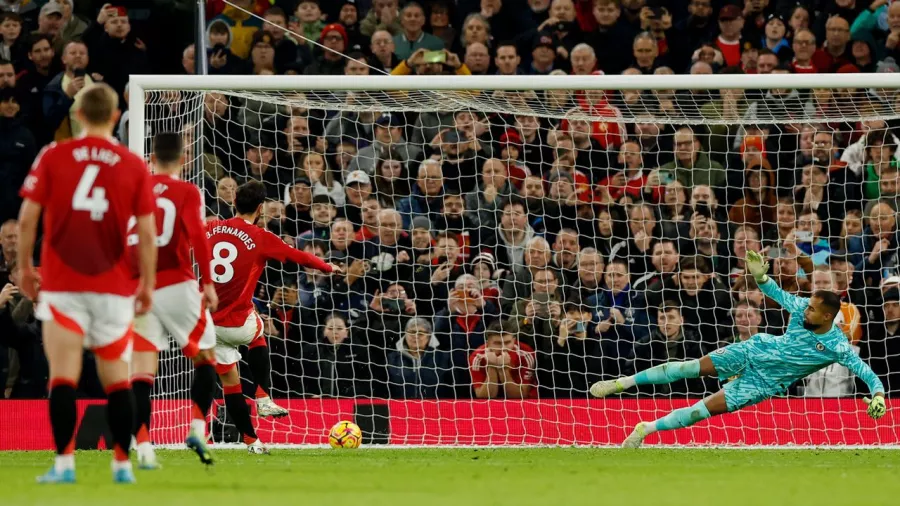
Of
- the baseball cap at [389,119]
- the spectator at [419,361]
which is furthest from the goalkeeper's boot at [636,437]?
the baseball cap at [389,119]

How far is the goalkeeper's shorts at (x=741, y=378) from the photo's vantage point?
11.2m

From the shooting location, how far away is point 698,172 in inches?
520

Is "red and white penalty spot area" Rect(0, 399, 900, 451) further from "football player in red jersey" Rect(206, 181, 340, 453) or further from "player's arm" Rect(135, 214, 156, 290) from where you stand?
"player's arm" Rect(135, 214, 156, 290)

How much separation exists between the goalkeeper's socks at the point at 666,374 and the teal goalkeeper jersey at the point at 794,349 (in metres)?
0.49

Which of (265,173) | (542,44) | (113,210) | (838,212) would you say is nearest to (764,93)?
(838,212)

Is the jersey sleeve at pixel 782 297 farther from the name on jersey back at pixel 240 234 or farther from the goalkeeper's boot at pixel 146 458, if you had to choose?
the goalkeeper's boot at pixel 146 458

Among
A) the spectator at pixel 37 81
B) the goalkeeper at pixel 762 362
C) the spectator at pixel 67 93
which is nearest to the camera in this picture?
the goalkeeper at pixel 762 362

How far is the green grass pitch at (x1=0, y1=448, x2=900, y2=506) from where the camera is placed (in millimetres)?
6047

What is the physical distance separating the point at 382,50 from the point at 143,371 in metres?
7.12

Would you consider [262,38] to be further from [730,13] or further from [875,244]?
[875,244]

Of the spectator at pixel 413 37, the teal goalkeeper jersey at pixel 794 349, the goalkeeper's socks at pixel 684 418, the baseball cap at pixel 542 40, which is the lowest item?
the goalkeeper's socks at pixel 684 418

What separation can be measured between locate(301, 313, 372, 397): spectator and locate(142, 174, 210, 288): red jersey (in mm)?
4407

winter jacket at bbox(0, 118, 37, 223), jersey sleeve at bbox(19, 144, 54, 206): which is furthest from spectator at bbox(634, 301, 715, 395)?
jersey sleeve at bbox(19, 144, 54, 206)

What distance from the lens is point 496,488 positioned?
21.9 feet
